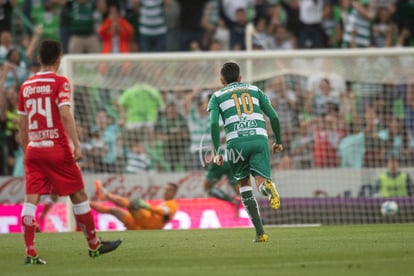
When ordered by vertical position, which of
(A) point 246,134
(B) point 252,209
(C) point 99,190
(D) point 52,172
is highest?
(D) point 52,172

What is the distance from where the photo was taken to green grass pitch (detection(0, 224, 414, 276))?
31.8 ft

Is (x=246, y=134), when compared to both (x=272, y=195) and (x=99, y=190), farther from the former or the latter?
(x=99, y=190)

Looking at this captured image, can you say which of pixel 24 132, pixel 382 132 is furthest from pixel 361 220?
pixel 24 132

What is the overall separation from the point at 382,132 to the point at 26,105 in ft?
38.2

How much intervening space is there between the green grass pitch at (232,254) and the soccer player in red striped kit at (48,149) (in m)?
0.49

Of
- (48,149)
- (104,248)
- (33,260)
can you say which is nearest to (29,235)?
(33,260)

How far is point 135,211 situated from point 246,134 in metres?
6.43

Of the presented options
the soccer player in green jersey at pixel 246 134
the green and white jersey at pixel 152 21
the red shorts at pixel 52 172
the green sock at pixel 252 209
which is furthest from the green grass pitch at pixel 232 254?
the green and white jersey at pixel 152 21

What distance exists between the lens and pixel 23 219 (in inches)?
432

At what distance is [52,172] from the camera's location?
35.7 ft

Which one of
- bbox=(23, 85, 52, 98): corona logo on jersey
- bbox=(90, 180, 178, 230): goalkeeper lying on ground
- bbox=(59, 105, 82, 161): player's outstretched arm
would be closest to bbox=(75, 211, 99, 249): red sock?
bbox=(59, 105, 82, 161): player's outstretched arm

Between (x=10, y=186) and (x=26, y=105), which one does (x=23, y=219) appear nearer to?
(x=26, y=105)

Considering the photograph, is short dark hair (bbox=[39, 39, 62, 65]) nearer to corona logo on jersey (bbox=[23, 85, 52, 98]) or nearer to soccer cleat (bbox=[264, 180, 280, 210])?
corona logo on jersey (bbox=[23, 85, 52, 98])

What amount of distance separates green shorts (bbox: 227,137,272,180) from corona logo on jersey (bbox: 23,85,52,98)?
121 inches
